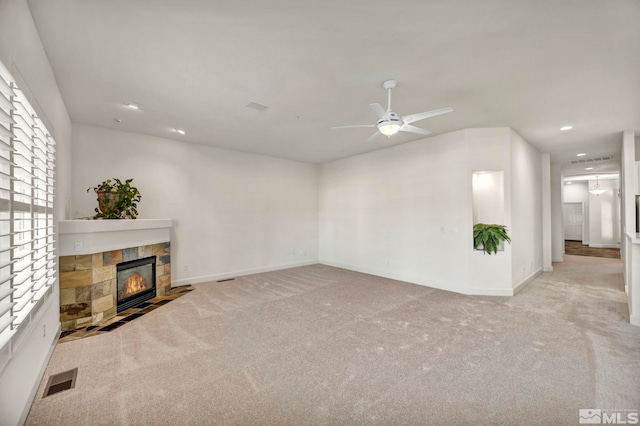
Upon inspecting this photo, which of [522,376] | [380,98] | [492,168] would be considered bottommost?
[522,376]

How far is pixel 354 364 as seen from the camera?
258 cm

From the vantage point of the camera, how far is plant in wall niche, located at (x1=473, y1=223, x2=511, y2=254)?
182 inches

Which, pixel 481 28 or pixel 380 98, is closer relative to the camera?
pixel 481 28

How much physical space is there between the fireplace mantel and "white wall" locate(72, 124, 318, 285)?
68cm

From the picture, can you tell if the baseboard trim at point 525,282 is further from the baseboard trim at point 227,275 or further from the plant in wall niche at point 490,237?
the baseboard trim at point 227,275

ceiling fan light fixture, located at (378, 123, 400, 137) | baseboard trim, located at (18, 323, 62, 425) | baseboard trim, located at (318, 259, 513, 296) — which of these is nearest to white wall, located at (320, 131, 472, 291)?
baseboard trim, located at (318, 259, 513, 296)

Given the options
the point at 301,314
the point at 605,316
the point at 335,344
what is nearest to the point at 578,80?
the point at 605,316

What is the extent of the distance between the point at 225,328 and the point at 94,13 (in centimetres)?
333

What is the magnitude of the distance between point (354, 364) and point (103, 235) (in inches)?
148

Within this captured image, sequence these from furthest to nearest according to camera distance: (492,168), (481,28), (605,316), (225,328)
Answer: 1. (492,168)
2. (605,316)
3. (225,328)
4. (481,28)

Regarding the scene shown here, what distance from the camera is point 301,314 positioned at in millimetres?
3891

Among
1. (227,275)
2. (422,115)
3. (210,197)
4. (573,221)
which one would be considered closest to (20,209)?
(422,115)

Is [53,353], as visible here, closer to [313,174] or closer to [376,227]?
[376,227]

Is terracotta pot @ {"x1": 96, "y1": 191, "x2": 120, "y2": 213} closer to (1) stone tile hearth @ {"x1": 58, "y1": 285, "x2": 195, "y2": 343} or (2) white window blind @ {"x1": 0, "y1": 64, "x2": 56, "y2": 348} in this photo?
(2) white window blind @ {"x1": 0, "y1": 64, "x2": 56, "y2": 348}
